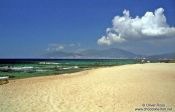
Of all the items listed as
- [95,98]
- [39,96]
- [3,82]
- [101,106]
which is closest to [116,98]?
[95,98]

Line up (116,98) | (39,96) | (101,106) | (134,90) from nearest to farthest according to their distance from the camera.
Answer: (101,106) < (116,98) < (39,96) < (134,90)

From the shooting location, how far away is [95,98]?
12.0 meters

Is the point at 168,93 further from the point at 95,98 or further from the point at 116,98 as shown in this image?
the point at 95,98

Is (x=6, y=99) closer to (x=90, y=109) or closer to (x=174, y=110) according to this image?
(x=90, y=109)

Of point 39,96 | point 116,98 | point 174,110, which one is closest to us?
point 174,110

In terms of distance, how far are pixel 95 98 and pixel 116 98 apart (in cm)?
90

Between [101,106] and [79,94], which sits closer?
[101,106]

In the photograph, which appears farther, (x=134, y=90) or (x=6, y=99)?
(x=134, y=90)

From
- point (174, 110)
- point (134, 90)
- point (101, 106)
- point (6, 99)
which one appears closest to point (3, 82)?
point (6, 99)

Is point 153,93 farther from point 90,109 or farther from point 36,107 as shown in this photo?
point 36,107

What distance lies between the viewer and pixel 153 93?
43.3 ft

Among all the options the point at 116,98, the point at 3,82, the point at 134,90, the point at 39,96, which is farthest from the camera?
the point at 3,82

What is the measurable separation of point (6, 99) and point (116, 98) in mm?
4962

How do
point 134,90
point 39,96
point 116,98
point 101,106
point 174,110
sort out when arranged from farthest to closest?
point 134,90
point 39,96
point 116,98
point 101,106
point 174,110
